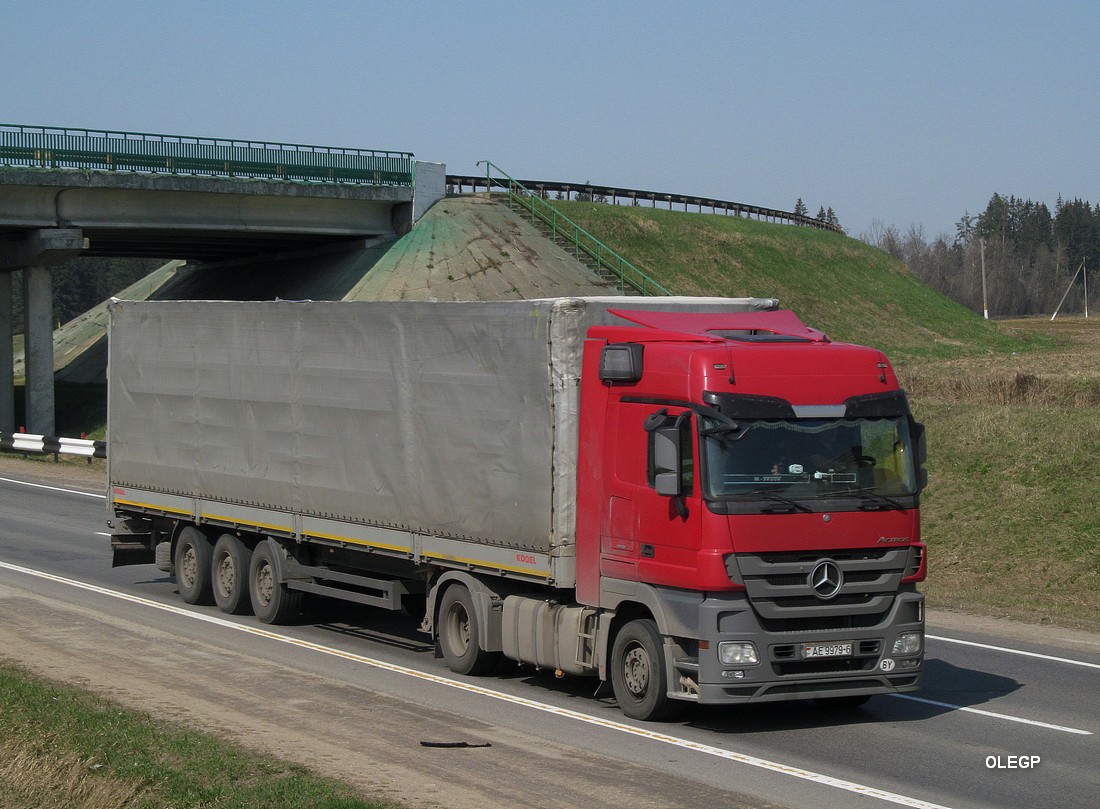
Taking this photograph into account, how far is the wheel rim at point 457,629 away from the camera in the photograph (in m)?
12.8

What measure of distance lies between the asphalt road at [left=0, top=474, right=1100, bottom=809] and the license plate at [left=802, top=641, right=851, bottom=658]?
0.67m

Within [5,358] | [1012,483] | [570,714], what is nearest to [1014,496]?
[1012,483]

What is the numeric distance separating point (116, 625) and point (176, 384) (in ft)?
11.1

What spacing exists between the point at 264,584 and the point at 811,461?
7842 mm

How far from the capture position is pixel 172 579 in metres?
19.5

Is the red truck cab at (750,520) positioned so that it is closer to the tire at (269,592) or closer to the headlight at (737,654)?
the headlight at (737,654)

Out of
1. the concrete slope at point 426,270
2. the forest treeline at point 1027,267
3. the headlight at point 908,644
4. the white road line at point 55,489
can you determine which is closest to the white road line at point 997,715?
the headlight at point 908,644

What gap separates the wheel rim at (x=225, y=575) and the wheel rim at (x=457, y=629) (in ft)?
14.5

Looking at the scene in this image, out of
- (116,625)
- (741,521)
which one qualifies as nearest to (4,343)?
(116,625)

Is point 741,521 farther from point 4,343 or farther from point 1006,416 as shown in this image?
point 4,343

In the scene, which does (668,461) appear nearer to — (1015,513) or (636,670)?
(636,670)

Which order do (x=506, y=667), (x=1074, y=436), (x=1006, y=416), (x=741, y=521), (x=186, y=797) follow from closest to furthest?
(x=186, y=797), (x=741, y=521), (x=506, y=667), (x=1074, y=436), (x=1006, y=416)

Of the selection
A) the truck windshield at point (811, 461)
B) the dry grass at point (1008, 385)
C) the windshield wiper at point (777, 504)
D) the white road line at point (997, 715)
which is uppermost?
the dry grass at point (1008, 385)

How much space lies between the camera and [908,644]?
1070 centimetres
